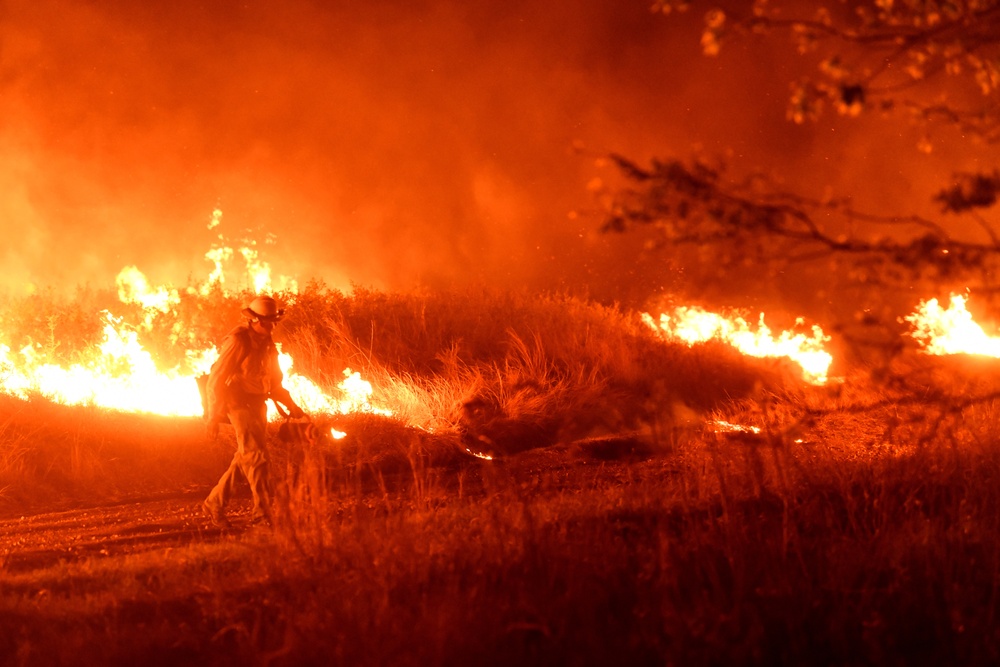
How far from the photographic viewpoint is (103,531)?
9.35m

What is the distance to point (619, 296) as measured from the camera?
31.0 metres

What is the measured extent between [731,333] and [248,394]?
1796 cm

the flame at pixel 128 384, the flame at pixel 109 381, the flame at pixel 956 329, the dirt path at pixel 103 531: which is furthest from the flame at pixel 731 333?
the dirt path at pixel 103 531

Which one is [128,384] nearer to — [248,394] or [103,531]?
[103,531]

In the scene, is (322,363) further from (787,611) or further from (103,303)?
(787,611)

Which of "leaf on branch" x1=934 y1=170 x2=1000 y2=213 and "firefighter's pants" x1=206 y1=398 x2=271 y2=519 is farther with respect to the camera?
"firefighter's pants" x1=206 y1=398 x2=271 y2=519

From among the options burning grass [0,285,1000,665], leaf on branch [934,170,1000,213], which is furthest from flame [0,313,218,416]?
leaf on branch [934,170,1000,213]

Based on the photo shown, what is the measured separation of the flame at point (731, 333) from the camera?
23859mm

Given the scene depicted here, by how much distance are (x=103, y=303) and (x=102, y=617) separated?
1989cm

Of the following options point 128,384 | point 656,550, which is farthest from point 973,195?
point 128,384

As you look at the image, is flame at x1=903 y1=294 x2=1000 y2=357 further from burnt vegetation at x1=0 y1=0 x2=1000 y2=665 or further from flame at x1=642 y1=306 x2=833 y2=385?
burnt vegetation at x1=0 y1=0 x2=1000 y2=665

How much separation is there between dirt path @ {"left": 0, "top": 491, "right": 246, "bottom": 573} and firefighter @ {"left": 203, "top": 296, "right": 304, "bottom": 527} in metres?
0.54

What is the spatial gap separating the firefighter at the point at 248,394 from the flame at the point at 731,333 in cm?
1624

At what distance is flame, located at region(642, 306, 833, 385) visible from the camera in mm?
23859
